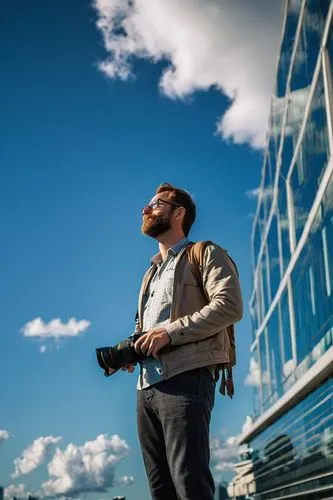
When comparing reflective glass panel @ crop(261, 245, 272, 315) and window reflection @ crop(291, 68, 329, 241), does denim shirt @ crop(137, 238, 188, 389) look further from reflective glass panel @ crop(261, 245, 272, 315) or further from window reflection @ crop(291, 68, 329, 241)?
reflective glass panel @ crop(261, 245, 272, 315)

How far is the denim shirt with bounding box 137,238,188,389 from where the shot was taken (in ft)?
10.7

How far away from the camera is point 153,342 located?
125 inches

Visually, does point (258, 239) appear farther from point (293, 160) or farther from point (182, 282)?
point (182, 282)

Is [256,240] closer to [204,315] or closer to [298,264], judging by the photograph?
[298,264]

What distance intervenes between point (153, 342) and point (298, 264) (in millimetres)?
27676

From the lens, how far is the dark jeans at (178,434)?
2.98 m

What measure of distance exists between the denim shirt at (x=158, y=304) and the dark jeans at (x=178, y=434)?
60 mm

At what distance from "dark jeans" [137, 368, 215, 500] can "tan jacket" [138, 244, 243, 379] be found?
0.24ft

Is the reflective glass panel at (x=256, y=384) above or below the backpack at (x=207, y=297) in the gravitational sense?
above

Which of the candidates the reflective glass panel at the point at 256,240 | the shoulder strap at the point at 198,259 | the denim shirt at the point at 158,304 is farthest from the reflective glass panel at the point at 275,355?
the shoulder strap at the point at 198,259

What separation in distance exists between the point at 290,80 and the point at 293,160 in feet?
12.2

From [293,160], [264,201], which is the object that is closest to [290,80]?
[293,160]

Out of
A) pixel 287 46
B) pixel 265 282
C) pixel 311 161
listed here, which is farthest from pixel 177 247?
pixel 265 282

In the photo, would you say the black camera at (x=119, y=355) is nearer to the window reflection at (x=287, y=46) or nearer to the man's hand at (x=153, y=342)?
the man's hand at (x=153, y=342)
